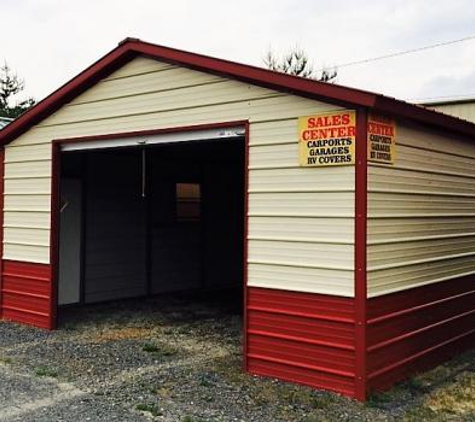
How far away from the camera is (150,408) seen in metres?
4.82

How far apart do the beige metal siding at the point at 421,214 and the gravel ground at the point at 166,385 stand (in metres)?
0.98

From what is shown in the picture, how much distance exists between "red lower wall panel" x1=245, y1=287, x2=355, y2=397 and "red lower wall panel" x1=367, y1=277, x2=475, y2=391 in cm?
21

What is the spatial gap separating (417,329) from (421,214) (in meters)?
1.14

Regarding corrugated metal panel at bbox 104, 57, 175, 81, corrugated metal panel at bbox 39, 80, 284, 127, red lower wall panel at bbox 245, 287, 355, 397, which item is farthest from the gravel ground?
corrugated metal panel at bbox 104, 57, 175, 81

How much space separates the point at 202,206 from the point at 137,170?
1.73 metres

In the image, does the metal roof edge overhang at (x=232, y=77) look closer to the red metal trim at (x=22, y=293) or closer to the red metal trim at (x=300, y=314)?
the red metal trim at (x=300, y=314)

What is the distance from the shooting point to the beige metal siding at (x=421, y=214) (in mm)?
5316

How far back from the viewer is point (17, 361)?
6.34 metres

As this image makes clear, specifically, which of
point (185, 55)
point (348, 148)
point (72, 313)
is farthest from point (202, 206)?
point (348, 148)

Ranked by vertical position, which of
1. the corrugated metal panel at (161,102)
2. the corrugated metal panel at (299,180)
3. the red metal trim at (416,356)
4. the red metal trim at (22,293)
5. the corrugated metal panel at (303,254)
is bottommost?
the red metal trim at (416,356)

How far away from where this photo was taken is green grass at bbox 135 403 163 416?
4.72 meters

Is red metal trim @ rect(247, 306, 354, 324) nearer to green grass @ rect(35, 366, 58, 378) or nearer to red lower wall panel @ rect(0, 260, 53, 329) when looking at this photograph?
green grass @ rect(35, 366, 58, 378)

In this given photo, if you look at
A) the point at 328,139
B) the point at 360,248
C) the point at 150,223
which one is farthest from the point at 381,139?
the point at 150,223

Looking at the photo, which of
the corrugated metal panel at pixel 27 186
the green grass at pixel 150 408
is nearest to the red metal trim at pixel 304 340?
the green grass at pixel 150 408
